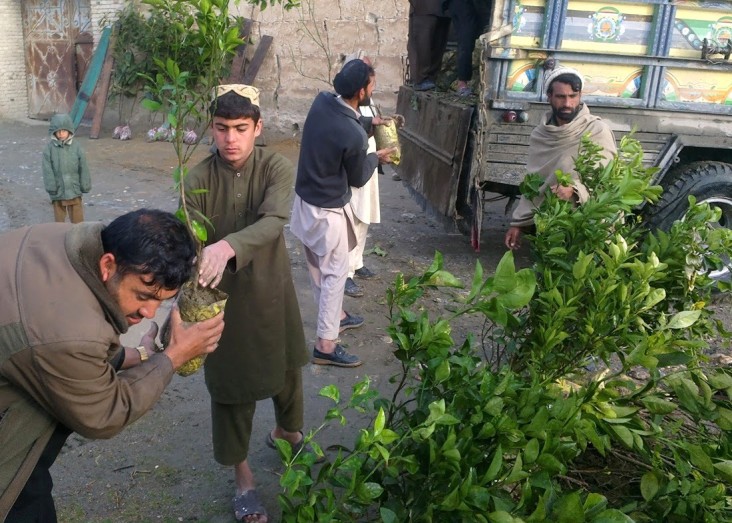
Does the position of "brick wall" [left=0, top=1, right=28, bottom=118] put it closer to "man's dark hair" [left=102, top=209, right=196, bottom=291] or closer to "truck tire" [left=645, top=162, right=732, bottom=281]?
"truck tire" [left=645, top=162, right=732, bottom=281]

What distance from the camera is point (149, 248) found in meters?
1.68

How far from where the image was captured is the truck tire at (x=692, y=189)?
5.21 m

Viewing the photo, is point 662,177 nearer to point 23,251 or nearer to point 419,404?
point 419,404

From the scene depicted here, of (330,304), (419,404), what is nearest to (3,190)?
(330,304)

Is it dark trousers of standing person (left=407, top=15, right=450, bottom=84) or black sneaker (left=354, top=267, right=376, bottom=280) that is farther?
dark trousers of standing person (left=407, top=15, right=450, bottom=84)

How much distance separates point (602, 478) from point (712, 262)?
30.6 inches

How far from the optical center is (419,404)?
5.75ft

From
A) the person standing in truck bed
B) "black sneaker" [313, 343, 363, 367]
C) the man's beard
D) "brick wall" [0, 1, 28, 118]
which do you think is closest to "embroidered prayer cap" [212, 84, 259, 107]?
"black sneaker" [313, 343, 363, 367]

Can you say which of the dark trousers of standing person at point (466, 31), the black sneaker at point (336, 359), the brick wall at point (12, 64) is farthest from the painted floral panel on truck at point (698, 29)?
the brick wall at point (12, 64)

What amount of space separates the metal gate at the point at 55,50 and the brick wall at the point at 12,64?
0.10m

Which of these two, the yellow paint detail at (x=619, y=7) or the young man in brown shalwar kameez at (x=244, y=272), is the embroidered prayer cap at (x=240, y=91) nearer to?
the young man in brown shalwar kameez at (x=244, y=272)

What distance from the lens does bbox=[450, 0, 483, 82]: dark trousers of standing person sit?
20.0 ft

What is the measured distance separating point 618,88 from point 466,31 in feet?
5.48

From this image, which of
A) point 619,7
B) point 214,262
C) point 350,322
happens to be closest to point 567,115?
point 619,7
